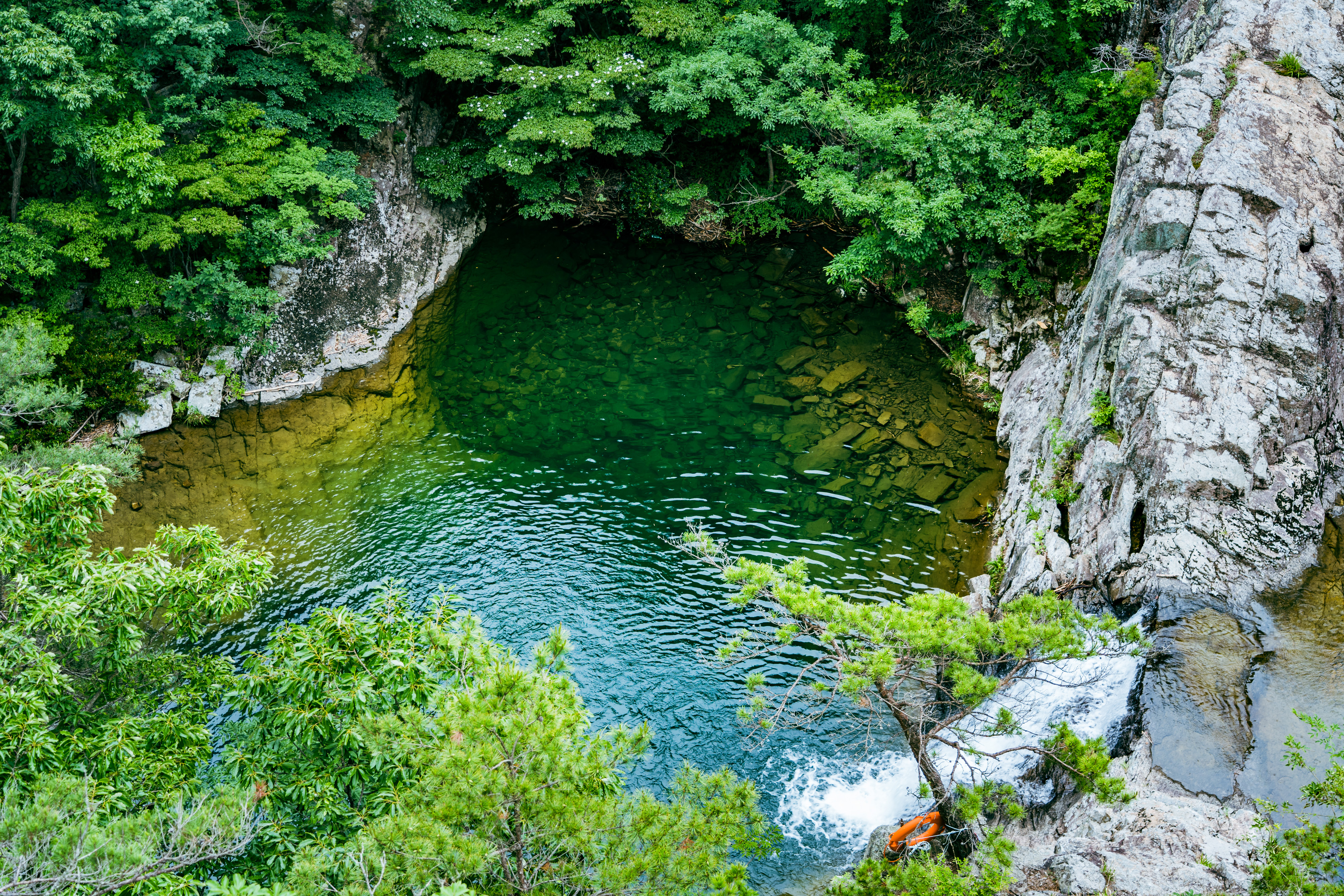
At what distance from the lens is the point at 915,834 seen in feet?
34.0

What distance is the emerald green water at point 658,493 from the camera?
42.9ft

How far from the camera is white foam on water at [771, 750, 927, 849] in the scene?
1171 cm

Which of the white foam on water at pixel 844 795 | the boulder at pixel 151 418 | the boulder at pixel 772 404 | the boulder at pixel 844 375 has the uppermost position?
the boulder at pixel 844 375

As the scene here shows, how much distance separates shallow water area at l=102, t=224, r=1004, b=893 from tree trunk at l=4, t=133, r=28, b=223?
5.24m

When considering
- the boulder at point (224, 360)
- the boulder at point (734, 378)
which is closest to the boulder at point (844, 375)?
the boulder at point (734, 378)

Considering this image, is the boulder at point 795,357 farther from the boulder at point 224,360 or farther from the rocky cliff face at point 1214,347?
the boulder at point 224,360

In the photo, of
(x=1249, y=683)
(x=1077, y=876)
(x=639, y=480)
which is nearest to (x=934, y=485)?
(x=639, y=480)

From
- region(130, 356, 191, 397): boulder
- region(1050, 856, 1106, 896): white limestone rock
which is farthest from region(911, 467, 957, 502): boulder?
region(130, 356, 191, 397): boulder

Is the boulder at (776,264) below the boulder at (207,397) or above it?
above

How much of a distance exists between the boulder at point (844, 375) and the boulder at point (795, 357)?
2.67ft

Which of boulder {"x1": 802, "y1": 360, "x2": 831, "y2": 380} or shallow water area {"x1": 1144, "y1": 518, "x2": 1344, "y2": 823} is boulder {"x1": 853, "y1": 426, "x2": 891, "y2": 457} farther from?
shallow water area {"x1": 1144, "y1": 518, "x2": 1344, "y2": 823}

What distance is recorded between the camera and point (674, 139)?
81.5ft

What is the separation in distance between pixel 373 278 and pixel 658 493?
10140mm

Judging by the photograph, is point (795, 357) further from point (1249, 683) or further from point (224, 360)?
point (224, 360)
